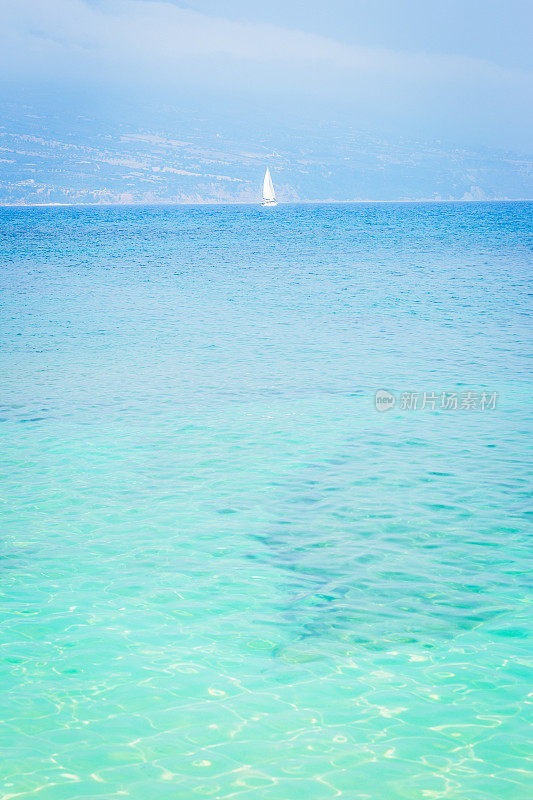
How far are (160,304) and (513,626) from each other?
27422mm

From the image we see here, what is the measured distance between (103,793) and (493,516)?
22.1 feet

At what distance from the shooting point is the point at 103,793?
5965mm

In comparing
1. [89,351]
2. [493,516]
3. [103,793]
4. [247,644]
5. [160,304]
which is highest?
[160,304]

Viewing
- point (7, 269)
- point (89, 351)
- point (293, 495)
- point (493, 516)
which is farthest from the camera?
point (7, 269)

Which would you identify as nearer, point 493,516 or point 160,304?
point 493,516

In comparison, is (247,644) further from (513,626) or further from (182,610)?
(513,626)

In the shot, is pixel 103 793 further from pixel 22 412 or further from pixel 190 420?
pixel 22 412

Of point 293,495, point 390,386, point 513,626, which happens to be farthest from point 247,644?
point 390,386

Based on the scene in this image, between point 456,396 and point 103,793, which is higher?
point 456,396

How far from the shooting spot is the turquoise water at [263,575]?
6352 mm

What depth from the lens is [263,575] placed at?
9.26 meters

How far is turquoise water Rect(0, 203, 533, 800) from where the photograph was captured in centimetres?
635

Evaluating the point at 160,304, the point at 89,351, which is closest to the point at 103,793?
the point at 89,351

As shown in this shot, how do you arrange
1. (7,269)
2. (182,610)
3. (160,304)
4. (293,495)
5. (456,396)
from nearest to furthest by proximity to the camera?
(182,610)
(293,495)
(456,396)
(160,304)
(7,269)
